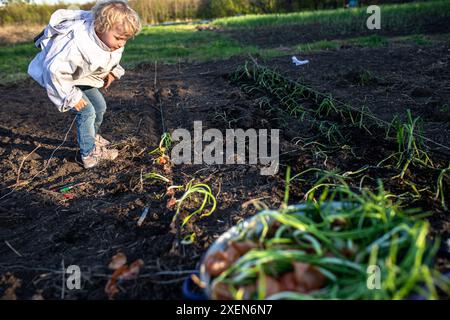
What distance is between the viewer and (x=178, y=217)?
2215mm

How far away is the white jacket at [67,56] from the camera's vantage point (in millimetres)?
2652

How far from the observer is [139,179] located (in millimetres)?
2824

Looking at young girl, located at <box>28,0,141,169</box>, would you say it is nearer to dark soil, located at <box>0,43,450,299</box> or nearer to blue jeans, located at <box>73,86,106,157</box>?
blue jeans, located at <box>73,86,106,157</box>

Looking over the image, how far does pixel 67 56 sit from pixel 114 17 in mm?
444

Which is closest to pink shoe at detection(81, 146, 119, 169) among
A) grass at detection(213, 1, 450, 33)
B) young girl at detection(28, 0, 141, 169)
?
young girl at detection(28, 0, 141, 169)

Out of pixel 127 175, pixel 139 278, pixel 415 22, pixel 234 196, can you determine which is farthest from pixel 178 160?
pixel 415 22

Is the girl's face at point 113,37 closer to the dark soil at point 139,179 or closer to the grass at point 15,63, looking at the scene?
the dark soil at point 139,179

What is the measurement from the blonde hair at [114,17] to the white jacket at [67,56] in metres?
0.11

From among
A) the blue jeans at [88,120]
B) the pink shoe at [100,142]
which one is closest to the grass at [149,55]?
the pink shoe at [100,142]

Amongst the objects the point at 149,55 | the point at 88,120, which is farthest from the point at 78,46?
Result: the point at 149,55

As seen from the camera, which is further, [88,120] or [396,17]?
[396,17]

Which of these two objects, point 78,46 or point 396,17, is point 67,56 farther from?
point 396,17

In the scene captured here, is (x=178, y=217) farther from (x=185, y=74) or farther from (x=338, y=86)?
(x=185, y=74)
